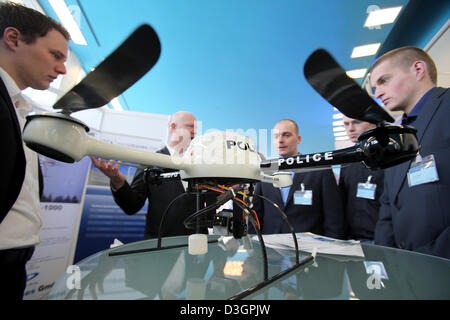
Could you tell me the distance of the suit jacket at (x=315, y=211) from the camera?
1.34 metres

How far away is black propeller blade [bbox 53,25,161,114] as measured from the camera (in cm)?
29

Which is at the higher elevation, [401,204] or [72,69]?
[72,69]

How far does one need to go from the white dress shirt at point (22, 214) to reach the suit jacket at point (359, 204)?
174 cm

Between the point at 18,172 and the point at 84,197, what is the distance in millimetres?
2186

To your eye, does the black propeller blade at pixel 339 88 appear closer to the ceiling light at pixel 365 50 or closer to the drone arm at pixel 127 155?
the drone arm at pixel 127 155

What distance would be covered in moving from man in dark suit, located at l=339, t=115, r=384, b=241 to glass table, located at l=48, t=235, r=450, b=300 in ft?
2.55

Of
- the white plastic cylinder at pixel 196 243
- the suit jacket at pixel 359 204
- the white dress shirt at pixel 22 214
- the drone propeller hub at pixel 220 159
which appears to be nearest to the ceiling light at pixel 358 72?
the suit jacket at pixel 359 204

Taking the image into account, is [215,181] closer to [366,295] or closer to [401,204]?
[366,295]

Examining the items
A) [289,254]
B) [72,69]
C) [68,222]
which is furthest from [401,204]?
[72,69]

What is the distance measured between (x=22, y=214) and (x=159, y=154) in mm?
720

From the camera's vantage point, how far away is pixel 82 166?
236 cm

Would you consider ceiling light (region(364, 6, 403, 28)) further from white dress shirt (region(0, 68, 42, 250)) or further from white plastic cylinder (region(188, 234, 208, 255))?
white dress shirt (region(0, 68, 42, 250))

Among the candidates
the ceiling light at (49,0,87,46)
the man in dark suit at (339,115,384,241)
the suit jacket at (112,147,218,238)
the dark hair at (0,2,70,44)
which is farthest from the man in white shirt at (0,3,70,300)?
the ceiling light at (49,0,87,46)
